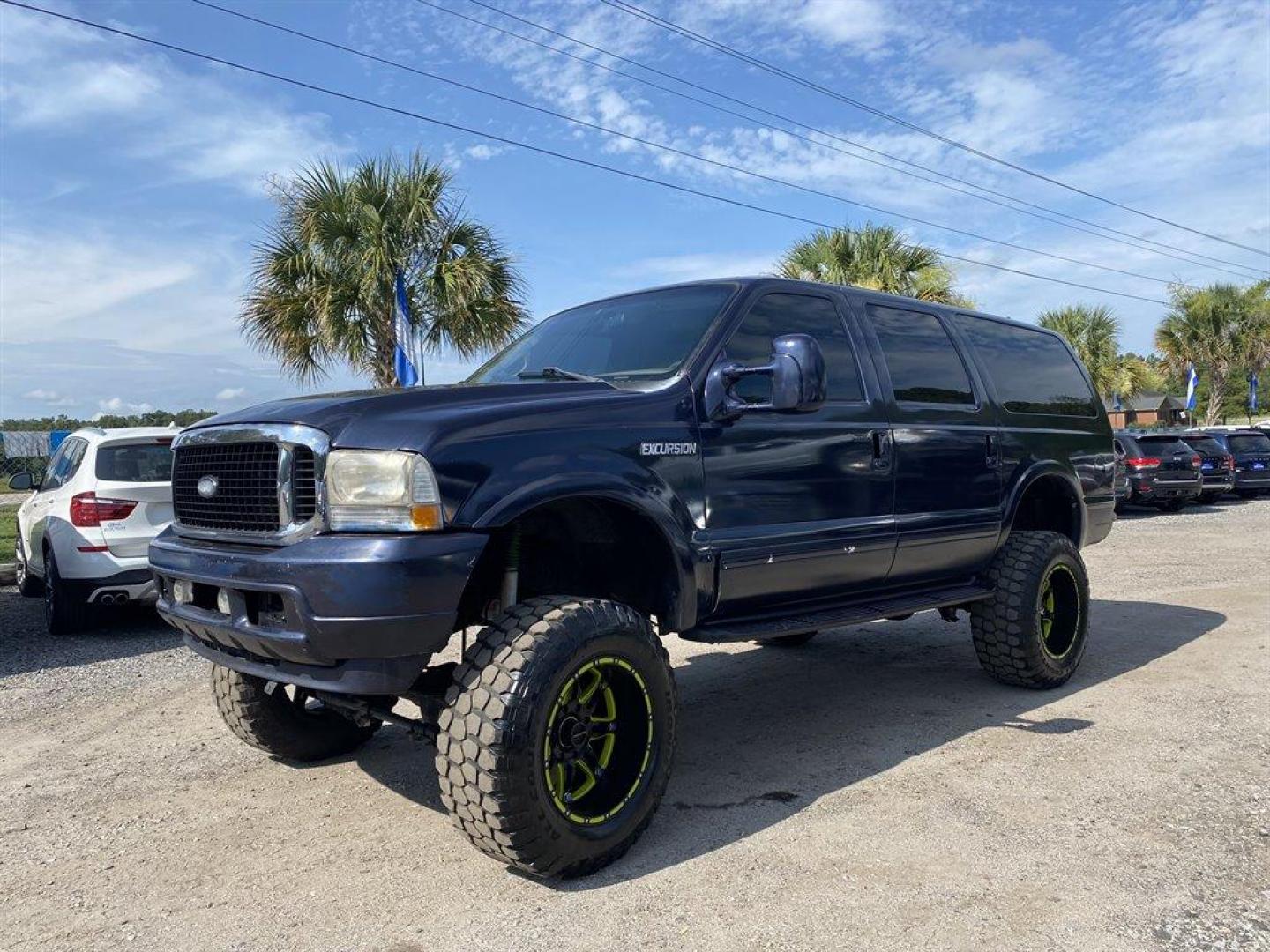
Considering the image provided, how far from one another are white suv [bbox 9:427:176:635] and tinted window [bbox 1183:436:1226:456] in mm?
19672

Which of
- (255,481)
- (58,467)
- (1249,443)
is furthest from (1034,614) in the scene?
(1249,443)

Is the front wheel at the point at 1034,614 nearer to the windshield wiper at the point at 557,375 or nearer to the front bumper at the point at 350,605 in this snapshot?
the windshield wiper at the point at 557,375

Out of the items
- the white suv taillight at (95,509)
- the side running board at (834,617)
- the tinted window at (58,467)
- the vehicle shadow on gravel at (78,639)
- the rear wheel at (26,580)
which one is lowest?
the vehicle shadow on gravel at (78,639)

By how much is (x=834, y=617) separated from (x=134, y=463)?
5.83m

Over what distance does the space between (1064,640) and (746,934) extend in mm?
3642

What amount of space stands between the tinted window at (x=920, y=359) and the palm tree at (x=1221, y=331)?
127ft

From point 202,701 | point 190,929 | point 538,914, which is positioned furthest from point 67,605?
point 538,914

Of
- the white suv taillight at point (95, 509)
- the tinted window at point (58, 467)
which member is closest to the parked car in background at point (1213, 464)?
the white suv taillight at point (95, 509)

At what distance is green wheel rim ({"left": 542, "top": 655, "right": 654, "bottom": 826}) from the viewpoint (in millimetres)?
3336

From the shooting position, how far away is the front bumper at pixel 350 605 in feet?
9.78

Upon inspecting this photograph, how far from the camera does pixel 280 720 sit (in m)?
4.37

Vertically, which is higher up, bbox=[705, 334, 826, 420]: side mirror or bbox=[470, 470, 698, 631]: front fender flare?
bbox=[705, 334, 826, 420]: side mirror

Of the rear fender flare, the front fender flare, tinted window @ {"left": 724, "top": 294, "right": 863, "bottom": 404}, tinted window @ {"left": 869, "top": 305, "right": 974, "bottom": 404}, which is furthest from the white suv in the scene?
the rear fender flare

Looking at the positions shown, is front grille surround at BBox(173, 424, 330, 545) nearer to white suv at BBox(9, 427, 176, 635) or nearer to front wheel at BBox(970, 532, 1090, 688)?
front wheel at BBox(970, 532, 1090, 688)
